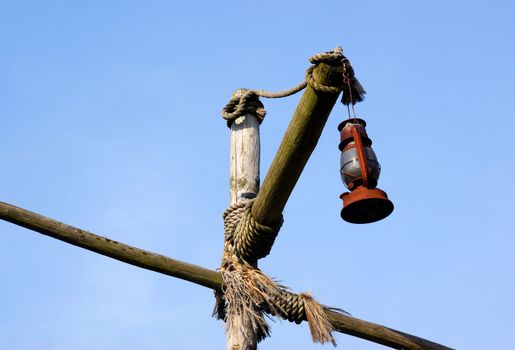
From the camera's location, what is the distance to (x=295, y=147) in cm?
371

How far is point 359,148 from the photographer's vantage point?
155 inches

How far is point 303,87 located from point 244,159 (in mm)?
654

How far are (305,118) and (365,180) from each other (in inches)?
19.4

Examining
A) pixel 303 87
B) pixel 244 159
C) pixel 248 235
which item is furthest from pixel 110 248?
pixel 303 87

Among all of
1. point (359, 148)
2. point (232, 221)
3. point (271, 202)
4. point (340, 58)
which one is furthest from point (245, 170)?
point (340, 58)

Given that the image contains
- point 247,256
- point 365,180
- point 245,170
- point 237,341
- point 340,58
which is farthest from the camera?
point 245,170

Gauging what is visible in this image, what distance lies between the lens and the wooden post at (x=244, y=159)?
15.3 feet

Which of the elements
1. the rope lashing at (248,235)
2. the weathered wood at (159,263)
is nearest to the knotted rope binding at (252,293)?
the rope lashing at (248,235)

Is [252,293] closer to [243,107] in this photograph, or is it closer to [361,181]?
[361,181]

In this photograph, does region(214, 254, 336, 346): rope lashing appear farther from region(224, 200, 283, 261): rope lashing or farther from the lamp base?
the lamp base

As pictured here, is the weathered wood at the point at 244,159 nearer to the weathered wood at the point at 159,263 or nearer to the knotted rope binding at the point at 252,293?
the knotted rope binding at the point at 252,293

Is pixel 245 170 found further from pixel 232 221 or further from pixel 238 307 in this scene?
pixel 238 307

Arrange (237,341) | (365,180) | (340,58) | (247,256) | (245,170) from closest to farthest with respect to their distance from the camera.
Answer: (340,58) → (365,180) → (237,341) → (247,256) → (245,170)

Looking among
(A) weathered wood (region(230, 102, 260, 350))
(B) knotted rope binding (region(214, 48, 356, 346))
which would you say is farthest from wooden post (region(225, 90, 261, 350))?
(B) knotted rope binding (region(214, 48, 356, 346))
